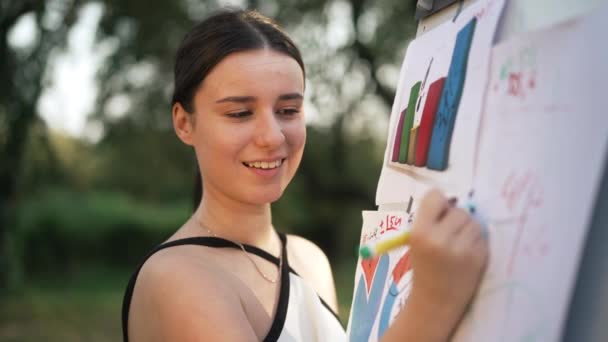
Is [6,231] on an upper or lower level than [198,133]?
lower

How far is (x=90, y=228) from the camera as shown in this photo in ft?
27.9

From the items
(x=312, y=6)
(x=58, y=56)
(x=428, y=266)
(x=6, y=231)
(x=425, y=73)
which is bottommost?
(x=6, y=231)

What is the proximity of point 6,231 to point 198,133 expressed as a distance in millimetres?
4500

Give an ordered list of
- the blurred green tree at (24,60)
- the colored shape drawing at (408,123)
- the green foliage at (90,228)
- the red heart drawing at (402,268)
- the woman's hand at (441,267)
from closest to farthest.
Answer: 1. the woman's hand at (441,267)
2. the red heart drawing at (402,268)
3. the colored shape drawing at (408,123)
4. the blurred green tree at (24,60)
5. the green foliage at (90,228)

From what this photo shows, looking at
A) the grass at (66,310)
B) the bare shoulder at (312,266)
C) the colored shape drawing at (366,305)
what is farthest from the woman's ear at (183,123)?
the grass at (66,310)

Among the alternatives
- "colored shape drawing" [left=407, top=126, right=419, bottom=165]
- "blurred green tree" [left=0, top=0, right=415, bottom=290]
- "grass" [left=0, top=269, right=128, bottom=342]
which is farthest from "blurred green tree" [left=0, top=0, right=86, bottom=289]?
"colored shape drawing" [left=407, top=126, right=419, bottom=165]

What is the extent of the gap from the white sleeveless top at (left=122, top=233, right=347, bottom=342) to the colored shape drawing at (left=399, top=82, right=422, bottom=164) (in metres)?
0.47

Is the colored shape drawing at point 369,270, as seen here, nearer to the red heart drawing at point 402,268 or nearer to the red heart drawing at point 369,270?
the red heart drawing at point 369,270

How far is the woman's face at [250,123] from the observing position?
1437 mm

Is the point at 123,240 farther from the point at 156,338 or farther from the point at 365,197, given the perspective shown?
the point at 156,338

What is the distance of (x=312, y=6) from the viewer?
6465 millimetres

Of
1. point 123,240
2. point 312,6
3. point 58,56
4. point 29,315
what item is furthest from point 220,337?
point 123,240

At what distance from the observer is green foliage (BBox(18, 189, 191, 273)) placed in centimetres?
782

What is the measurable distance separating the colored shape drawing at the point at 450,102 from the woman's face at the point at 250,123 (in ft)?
1.42
